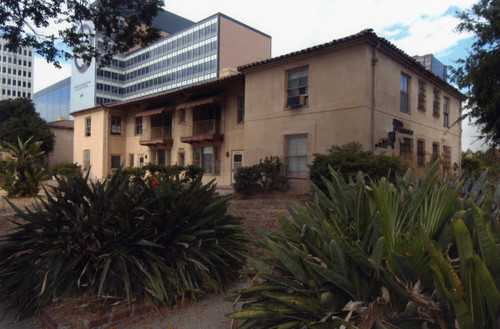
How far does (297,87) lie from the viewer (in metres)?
14.3

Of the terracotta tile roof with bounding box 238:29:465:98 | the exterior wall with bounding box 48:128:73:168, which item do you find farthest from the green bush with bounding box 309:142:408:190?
the exterior wall with bounding box 48:128:73:168

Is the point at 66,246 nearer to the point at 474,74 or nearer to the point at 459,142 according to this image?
the point at 474,74

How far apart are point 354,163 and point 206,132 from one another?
1122 cm

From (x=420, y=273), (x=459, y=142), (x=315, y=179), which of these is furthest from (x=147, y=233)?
(x=459, y=142)

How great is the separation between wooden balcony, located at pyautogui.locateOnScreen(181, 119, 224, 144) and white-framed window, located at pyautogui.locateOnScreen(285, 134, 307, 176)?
5391 millimetres

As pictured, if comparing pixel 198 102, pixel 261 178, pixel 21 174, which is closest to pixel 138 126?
pixel 198 102

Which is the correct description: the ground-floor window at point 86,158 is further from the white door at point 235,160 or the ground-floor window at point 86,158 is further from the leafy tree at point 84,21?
the leafy tree at point 84,21

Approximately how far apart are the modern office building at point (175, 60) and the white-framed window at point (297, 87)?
153 feet

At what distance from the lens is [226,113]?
61.4 feet

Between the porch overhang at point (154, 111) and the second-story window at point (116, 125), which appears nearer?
the porch overhang at point (154, 111)

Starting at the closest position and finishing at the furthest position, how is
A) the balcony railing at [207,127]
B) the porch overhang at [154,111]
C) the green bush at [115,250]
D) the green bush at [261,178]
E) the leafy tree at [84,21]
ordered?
1. the green bush at [115,250]
2. the leafy tree at [84,21]
3. the green bush at [261,178]
4. the balcony railing at [207,127]
5. the porch overhang at [154,111]

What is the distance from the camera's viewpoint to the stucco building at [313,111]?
12.7 metres

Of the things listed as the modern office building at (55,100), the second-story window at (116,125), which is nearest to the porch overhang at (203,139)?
the second-story window at (116,125)

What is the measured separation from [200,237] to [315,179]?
825cm
